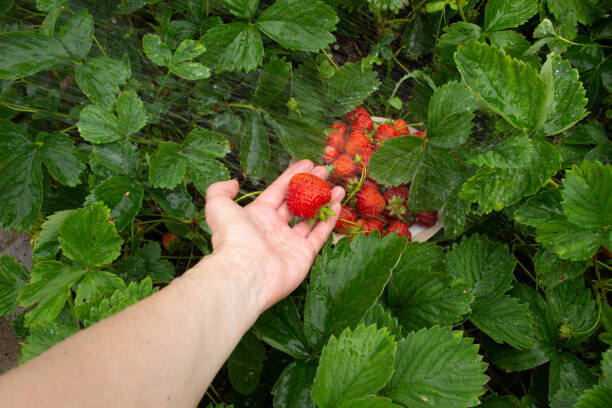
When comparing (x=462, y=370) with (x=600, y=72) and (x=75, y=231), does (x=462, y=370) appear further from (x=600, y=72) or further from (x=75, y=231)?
(x=600, y=72)

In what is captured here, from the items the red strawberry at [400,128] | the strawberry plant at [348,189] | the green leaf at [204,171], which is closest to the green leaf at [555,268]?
the strawberry plant at [348,189]

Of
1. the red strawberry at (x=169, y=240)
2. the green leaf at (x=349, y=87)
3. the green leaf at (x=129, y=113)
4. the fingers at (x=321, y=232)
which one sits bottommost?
the red strawberry at (x=169, y=240)

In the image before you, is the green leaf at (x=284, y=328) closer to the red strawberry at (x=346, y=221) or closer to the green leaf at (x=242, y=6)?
the red strawberry at (x=346, y=221)

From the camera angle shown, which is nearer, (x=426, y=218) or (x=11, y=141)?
(x=11, y=141)

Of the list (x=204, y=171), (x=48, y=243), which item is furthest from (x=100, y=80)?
(x=48, y=243)

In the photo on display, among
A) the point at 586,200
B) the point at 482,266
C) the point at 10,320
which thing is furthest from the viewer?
the point at 10,320

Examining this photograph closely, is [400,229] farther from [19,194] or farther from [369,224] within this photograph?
[19,194]
